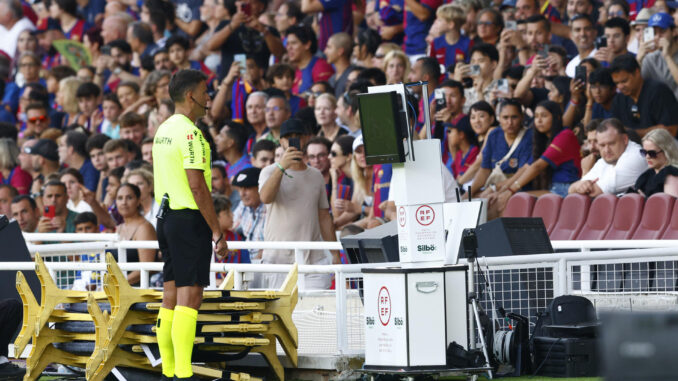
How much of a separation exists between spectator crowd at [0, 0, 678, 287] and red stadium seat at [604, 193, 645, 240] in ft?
0.76

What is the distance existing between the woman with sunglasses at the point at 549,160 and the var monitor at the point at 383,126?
445 cm

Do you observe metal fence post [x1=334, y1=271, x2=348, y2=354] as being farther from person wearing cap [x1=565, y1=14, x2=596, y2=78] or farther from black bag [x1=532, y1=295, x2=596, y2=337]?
person wearing cap [x1=565, y1=14, x2=596, y2=78]

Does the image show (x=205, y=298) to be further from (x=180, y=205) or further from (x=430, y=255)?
(x=430, y=255)

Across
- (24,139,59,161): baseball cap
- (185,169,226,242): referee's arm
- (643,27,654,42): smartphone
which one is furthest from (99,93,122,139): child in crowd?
(185,169,226,242): referee's arm

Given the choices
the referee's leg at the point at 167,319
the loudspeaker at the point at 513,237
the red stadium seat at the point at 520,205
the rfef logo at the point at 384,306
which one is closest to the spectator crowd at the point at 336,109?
the red stadium seat at the point at 520,205

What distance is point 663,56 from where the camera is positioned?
41.4 ft

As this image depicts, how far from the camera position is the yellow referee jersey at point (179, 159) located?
7.94 metres

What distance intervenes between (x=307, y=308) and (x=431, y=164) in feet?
8.96

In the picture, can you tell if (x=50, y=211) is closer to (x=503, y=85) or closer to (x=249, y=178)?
(x=249, y=178)

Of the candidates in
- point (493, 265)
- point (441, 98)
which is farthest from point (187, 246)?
point (441, 98)

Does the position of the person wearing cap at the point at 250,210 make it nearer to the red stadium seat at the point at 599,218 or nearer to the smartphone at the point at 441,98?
the smartphone at the point at 441,98

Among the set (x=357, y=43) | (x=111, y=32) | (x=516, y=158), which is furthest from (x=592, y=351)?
(x=111, y=32)

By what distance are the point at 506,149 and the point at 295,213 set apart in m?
2.80

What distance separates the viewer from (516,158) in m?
12.7
